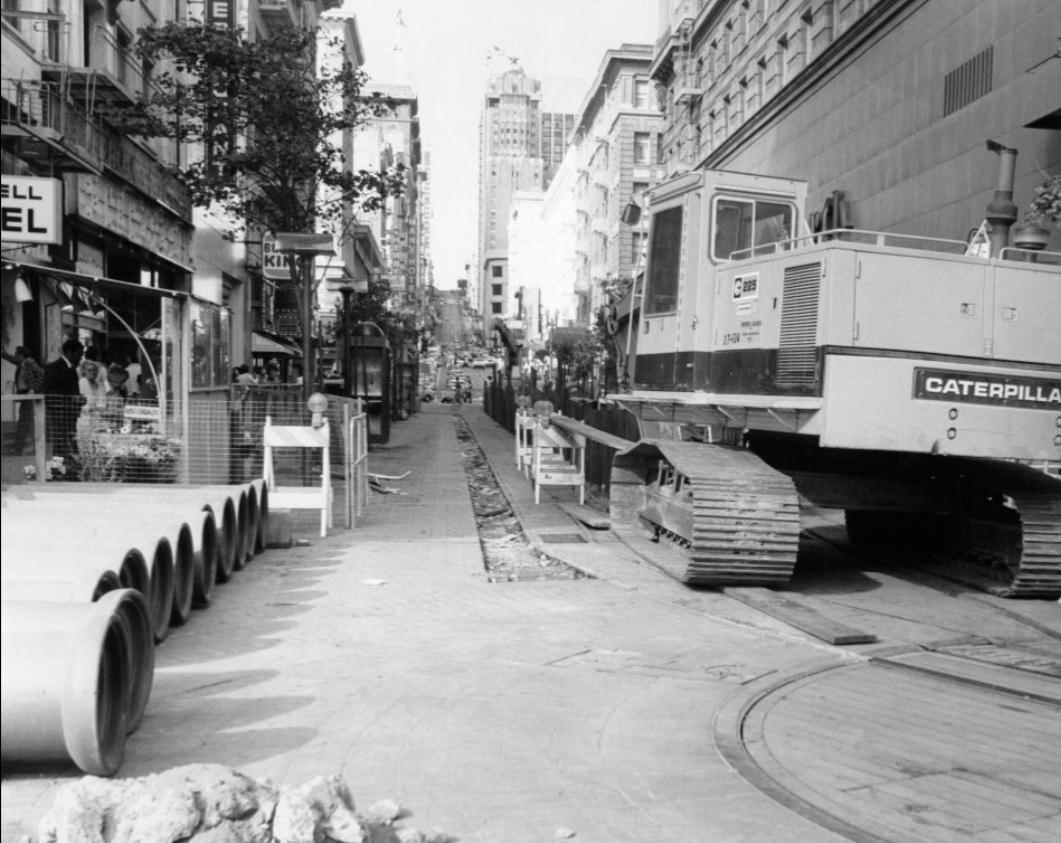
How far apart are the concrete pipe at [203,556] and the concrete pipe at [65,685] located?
4044 mm

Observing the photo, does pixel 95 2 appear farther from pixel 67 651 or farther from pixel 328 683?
pixel 67 651

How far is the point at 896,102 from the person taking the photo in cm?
2722

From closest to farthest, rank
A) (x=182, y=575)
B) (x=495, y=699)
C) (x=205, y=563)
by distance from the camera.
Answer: (x=495, y=699) < (x=182, y=575) < (x=205, y=563)

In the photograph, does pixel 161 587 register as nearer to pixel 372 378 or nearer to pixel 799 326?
pixel 799 326

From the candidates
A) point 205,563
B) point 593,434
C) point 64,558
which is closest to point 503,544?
point 593,434

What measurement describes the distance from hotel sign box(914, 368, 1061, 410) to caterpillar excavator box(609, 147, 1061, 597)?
1 cm

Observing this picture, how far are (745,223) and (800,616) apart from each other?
13.4 feet

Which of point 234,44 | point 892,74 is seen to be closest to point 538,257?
point 892,74

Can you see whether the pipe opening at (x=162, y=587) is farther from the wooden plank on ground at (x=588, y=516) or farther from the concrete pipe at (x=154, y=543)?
the wooden plank on ground at (x=588, y=516)

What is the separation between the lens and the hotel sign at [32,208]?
40.0ft

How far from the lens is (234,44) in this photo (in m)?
21.3

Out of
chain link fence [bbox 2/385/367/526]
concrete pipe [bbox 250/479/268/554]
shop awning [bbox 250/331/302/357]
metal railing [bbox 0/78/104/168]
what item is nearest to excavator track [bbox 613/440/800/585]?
concrete pipe [bbox 250/479/268/554]

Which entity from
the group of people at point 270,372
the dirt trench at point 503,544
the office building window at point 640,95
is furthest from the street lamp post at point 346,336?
the office building window at point 640,95

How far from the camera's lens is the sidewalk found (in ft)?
15.6
